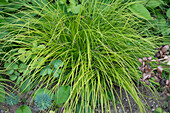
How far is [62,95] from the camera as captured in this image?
1.42 meters

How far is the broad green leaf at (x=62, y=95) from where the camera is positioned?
141cm

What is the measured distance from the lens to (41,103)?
1.34m

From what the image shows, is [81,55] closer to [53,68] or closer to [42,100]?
[53,68]

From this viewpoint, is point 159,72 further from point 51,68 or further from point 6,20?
point 6,20

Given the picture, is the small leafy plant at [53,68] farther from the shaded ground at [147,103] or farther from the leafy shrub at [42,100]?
the shaded ground at [147,103]

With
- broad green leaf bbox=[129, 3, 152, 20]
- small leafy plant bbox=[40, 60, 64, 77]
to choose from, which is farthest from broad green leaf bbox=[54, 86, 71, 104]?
broad green leaf bbox=[129, 3, 152, 20]

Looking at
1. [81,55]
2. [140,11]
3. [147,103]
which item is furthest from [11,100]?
[140,11]

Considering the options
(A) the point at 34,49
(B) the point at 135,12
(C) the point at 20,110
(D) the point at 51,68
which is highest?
(B) the point at 135,12

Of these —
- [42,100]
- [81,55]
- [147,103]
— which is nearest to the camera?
[42,100]

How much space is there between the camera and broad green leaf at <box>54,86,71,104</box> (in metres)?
1.41

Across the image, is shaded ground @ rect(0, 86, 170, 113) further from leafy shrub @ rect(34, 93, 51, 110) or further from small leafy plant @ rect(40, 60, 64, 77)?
small leafy plant @ rect(40, 60, 64, 77)

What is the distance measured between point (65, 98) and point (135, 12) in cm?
125

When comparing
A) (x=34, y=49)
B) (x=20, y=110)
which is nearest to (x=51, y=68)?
(x=34, y=49)

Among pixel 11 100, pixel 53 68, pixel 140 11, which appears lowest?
pixel 11 100
